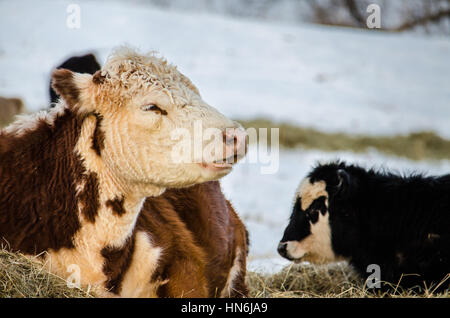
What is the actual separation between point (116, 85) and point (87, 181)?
532 millimetres

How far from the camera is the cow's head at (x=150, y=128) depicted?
288cm

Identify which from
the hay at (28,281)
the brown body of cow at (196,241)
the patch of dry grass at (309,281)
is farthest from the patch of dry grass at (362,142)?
the hay at (28,281)

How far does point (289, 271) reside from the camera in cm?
518

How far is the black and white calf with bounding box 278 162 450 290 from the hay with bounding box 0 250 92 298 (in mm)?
2469

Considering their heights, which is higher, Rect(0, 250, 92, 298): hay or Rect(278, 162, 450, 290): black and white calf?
Rect(0, 250, 92, 298): hay

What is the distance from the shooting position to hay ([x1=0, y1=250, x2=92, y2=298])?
2.86m

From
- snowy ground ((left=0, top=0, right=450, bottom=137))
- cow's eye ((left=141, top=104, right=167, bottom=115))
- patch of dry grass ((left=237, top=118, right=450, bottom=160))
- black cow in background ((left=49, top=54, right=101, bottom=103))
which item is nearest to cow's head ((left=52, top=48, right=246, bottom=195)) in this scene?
cow's eye ((left=141, top=104, right=167, bottom=115))

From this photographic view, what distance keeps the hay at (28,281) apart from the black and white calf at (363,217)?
97.2 inches

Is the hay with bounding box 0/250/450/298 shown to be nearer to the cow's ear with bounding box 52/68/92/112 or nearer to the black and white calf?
the black and white calf

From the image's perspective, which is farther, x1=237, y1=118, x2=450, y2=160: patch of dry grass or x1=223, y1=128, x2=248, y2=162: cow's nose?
x1=237, y1=118, x2=450, y2=160: patch of dry grass

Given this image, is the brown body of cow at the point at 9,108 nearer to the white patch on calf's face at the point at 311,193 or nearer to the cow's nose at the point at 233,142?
the white patch on calf's face at the point at 311,193

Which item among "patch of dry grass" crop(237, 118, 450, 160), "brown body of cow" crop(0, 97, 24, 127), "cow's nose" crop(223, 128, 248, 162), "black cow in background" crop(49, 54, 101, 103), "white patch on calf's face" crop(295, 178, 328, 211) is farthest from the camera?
"patch of dry grass" crop(237, 118, 450, 160)

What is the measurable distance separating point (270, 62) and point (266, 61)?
0.15m
